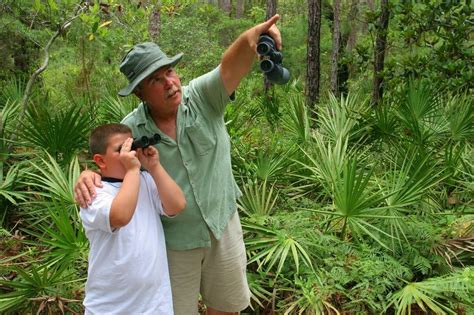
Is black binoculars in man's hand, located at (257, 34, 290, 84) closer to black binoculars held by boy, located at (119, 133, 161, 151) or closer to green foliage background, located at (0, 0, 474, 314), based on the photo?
black binoculars held by boy, located at (119, 133, 161, 151)

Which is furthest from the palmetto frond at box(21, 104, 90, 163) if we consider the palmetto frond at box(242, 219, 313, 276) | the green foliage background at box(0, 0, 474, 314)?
the palmetto frond at box(242, 219, 313, 276)

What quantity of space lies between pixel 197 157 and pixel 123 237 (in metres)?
0.57

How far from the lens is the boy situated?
2266mm

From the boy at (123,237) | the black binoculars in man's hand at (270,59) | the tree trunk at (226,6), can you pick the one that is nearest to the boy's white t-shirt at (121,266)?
the boy at (123,237)

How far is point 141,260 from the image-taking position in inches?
92.1

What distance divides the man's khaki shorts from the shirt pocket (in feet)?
1.54

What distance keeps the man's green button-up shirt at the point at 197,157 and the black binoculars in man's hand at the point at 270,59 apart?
330mm

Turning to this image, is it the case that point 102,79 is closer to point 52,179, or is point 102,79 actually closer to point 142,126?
point 52,179

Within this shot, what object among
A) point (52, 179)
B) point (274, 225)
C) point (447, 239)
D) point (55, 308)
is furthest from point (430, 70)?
point (55, 308)

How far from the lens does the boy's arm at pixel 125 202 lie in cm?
218

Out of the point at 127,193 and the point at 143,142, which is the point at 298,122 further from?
the point at 127,193

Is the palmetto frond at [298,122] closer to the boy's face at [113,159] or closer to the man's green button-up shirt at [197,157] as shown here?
the man's green button-up shirt at [197,157]

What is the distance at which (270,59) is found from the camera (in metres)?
2.33

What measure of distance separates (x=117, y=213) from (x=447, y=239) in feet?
10.4
